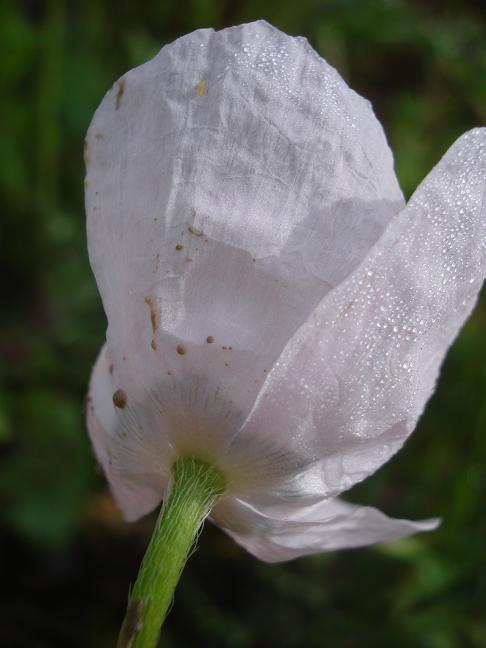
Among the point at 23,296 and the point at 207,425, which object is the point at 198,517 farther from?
the point at 23,296

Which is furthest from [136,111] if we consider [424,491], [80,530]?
[80,530]

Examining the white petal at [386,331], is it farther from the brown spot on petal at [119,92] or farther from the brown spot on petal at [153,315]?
the brown spot on petal at [119,92]

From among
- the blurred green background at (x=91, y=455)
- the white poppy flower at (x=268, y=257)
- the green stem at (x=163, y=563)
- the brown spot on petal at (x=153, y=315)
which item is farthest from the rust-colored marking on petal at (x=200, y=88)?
the blurred green background at (x=91, y=455)

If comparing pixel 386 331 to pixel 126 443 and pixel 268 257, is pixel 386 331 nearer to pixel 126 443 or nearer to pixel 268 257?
pixel 268 257

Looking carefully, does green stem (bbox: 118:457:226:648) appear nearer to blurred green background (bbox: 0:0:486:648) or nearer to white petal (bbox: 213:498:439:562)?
white petal (bbox: 213:498:439:562)

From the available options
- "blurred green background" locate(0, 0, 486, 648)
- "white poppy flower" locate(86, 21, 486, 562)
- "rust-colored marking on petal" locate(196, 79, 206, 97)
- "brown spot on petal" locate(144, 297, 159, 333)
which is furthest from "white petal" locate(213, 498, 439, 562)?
"blurred green background" locate(0, 0, 486, 648)

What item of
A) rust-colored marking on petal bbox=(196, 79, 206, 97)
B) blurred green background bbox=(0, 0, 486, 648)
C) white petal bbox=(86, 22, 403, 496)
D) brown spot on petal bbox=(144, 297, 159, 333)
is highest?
rust-colored marking on petal bbox=(196, 79, 206, 97)
